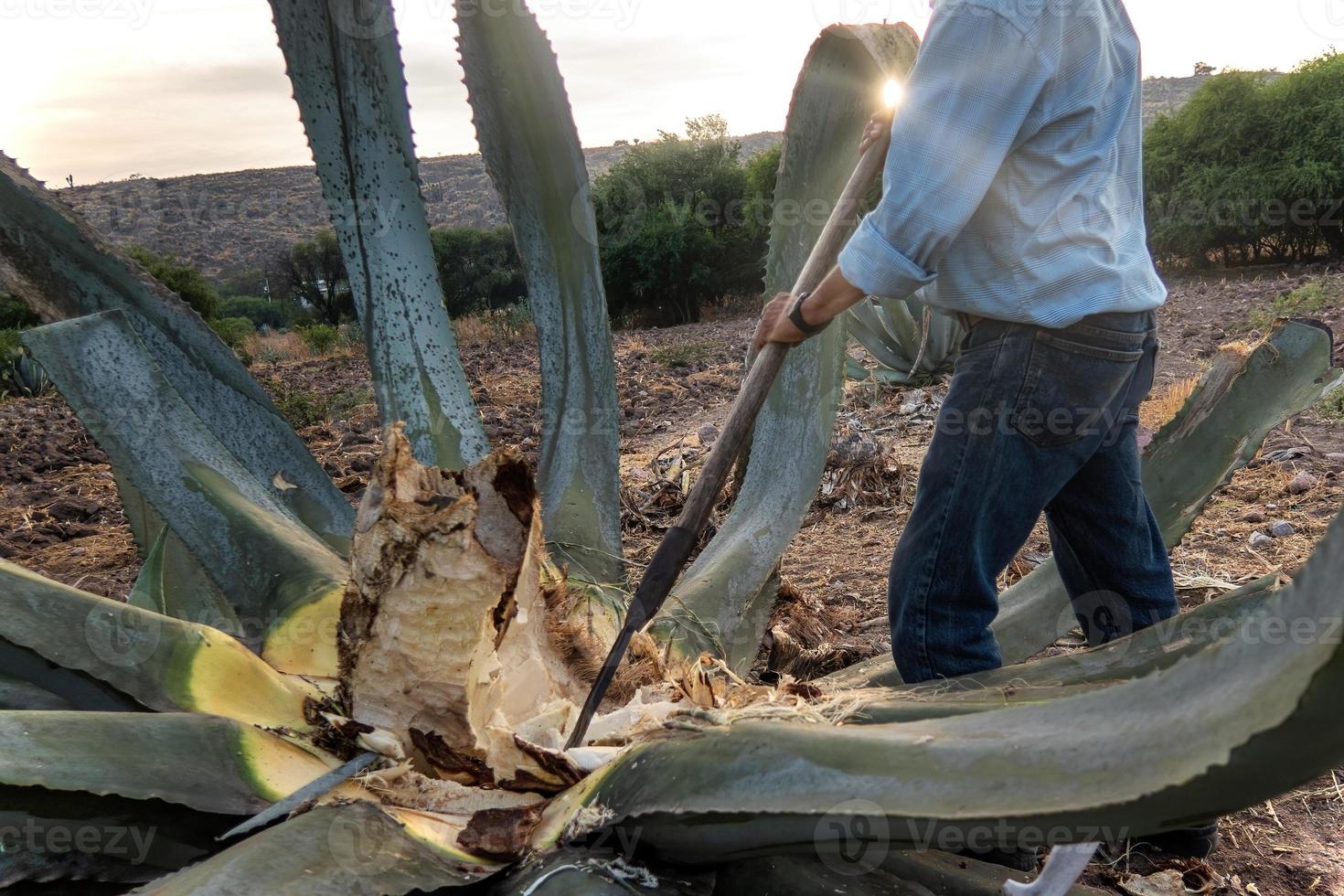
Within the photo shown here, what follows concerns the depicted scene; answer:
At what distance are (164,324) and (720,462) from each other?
3.42ft

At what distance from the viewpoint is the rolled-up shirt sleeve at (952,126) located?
4.91ft

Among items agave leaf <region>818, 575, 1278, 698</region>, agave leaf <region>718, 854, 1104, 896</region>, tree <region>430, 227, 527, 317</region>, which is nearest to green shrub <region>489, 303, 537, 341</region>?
tree <region>430, 227, 527, 317</region>

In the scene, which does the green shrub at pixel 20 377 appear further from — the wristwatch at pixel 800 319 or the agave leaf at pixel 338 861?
the agave leaf at pixel 338 861

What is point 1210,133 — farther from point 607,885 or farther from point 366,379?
point 607,885

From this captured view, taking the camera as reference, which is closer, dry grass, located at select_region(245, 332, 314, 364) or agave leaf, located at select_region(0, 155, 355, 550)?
agave leaf, located at select_region(0, 155, 355, 550)

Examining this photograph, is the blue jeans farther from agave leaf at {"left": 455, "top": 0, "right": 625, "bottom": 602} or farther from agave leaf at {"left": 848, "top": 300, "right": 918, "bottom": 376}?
agave leaf at {"left": 848, "top": 300, "right": 918, "bottom": 376}

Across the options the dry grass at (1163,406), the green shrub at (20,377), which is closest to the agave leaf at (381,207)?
the dry grass at (1163,406)

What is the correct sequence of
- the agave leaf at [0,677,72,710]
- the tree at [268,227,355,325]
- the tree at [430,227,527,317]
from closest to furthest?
A: the agave leaf at [0,677,72,710]
the tree at [430,227,527,317]
the tree at [268,227,355,325]

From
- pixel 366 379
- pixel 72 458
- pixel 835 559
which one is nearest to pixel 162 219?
pixel 366 379

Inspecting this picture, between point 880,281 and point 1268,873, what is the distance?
51.5 inches

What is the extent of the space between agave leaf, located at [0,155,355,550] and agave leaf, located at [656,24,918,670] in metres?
0.76

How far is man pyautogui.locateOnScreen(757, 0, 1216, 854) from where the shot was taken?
1513 mm

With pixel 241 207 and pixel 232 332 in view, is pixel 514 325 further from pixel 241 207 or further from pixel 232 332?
pixel 241 207

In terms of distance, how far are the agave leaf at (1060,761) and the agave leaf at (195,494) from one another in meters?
0.78
